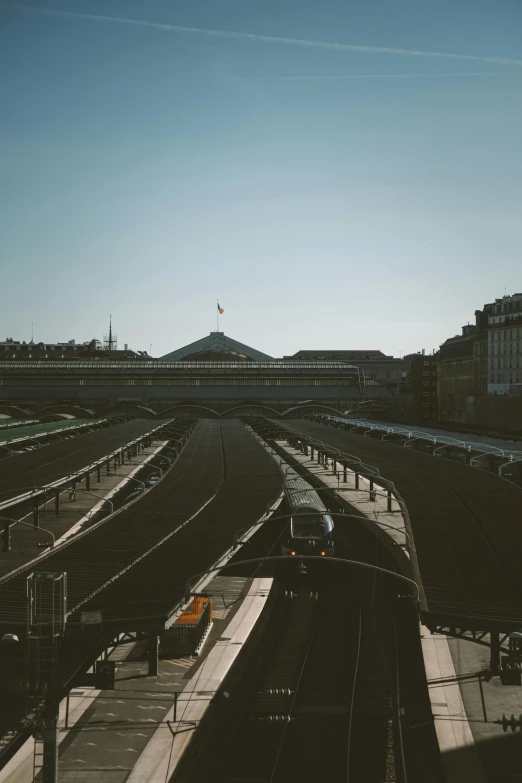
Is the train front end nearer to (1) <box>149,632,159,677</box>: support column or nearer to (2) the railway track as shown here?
(2) the railway track

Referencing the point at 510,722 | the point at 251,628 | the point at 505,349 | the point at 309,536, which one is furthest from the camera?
the point at 505,349

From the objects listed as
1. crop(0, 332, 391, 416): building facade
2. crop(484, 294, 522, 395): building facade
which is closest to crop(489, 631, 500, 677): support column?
crop(484, 294, 522, 395): building facade

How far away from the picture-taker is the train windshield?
92.1 feet

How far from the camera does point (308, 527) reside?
1109 inches

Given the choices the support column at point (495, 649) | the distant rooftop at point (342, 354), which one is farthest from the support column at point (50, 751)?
the distant rooftop at point (342, 354)

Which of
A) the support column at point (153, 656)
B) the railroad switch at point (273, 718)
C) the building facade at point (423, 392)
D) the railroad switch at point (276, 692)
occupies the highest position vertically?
the building facade at point (423, 392)

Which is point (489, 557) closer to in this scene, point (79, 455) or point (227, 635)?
point (227, 635)

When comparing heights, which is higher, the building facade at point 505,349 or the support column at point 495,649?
the building facade at point 505,349

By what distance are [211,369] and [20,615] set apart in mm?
111859

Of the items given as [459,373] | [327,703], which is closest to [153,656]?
[327,703]

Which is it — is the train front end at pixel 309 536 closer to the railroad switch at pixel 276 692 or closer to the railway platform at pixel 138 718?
the railway platform at pixel 138 718

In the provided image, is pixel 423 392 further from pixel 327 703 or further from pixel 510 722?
pixel 510 722

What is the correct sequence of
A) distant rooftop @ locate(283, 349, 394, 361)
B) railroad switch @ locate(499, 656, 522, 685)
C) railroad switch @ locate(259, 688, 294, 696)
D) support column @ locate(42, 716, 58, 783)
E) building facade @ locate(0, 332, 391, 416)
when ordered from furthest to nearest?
distant rooftop @ locate(283, 349, 394, 361) → building facade @ locate(0, 332, 391, 416) → railroad switch @ locate(259, 688, 294, 696) → railroad switch @ locate(499, 656, 522, 685) → support column @ locate(42, 716, 58, 783)

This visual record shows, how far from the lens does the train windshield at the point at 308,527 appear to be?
28078 mm
